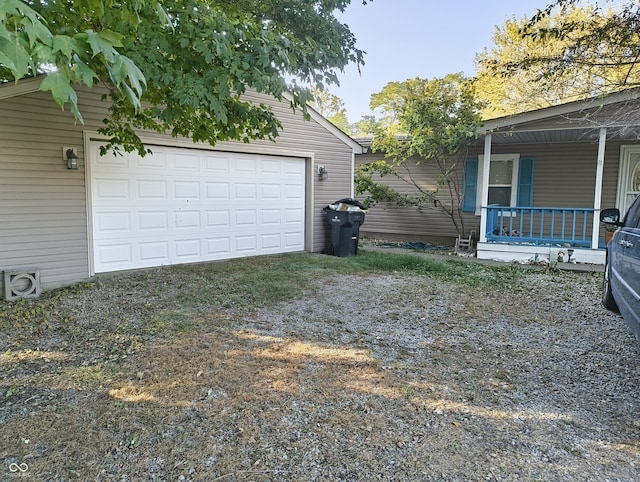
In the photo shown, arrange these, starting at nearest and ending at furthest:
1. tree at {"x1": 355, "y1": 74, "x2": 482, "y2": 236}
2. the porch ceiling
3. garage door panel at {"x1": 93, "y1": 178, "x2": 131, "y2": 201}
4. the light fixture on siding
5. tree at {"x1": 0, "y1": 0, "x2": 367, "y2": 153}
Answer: tree at {"x1": 0, "y1": 0, "x2": 367, "y2": 153} < the light fixture on siding < garage door panel at {"x1": 93, "y1": 178, "x2": 131, "y2": 201} < the porch ceiling < tree at {"x1": 355, "y1": 74, "x2": 482, "y2": 236}

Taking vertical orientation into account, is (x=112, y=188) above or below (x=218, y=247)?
above

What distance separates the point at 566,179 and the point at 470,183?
2056 millimetres

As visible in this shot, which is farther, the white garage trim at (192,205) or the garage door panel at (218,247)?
the garage door panel at (218,247)

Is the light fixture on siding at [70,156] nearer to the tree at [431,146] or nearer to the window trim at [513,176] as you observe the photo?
the tree at [431,146]

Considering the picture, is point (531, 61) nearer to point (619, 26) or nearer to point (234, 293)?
point (619, 26)

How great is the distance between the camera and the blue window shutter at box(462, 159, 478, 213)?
10.5 metres

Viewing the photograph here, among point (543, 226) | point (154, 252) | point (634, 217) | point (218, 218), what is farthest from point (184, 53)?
point (543, 226)

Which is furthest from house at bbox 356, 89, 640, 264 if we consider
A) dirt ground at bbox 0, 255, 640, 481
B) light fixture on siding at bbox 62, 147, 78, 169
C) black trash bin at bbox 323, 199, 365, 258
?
light fixture on siding at bbox 62, 147, 78, 169

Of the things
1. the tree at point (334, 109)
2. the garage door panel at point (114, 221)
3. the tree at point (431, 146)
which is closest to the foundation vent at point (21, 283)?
the garage door panel at point (114, 221)

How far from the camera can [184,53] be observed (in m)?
4.14

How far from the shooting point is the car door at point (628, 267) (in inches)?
122

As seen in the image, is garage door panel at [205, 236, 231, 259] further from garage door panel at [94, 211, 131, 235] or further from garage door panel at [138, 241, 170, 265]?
garage door panel at [94, 211, 131, 235]

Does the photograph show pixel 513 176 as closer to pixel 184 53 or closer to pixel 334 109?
pixel 184 53

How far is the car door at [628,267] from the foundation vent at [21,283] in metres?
6.51
